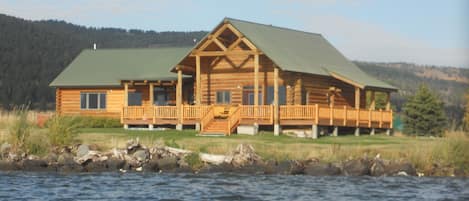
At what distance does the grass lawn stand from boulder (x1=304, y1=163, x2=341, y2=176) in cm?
156

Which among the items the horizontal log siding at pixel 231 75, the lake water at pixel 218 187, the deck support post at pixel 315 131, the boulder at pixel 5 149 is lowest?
the lake water at pixel 218 187

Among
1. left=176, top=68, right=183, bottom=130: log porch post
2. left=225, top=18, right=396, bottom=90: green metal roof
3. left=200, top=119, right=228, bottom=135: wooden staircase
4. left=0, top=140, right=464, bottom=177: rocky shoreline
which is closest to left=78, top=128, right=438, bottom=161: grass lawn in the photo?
left=200, top=119, right=228, bottom=135: wooden staircase

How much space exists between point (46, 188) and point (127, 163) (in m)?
7.61

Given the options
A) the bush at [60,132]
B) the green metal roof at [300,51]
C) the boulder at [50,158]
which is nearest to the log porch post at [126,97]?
the green metal roof at [300,51]

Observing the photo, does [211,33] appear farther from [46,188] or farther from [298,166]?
[46,188]

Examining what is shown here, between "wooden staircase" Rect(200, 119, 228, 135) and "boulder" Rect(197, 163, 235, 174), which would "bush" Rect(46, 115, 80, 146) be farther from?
"wooden staircase" Rect(200, 119, 228, 135)

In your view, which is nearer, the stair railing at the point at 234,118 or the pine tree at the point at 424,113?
the stair railing at the point at 234,118

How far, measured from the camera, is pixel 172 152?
36875 mm

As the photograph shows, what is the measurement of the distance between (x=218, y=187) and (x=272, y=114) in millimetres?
17798

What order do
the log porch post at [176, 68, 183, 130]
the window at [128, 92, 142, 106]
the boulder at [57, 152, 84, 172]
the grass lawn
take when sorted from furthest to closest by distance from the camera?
1. the window at [128, 92, 142, 106]
2. the log porch post at [176, 68, 183, 130]
3. the grass lawn
4. the boulder at [57, 152, 84, 172]

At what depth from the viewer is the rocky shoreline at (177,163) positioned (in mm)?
34094

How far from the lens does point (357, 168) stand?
34.0 metres

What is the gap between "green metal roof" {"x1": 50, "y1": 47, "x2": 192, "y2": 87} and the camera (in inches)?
2207

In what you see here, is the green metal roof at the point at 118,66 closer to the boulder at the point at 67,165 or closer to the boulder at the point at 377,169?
the boulder at the point at 67,165
